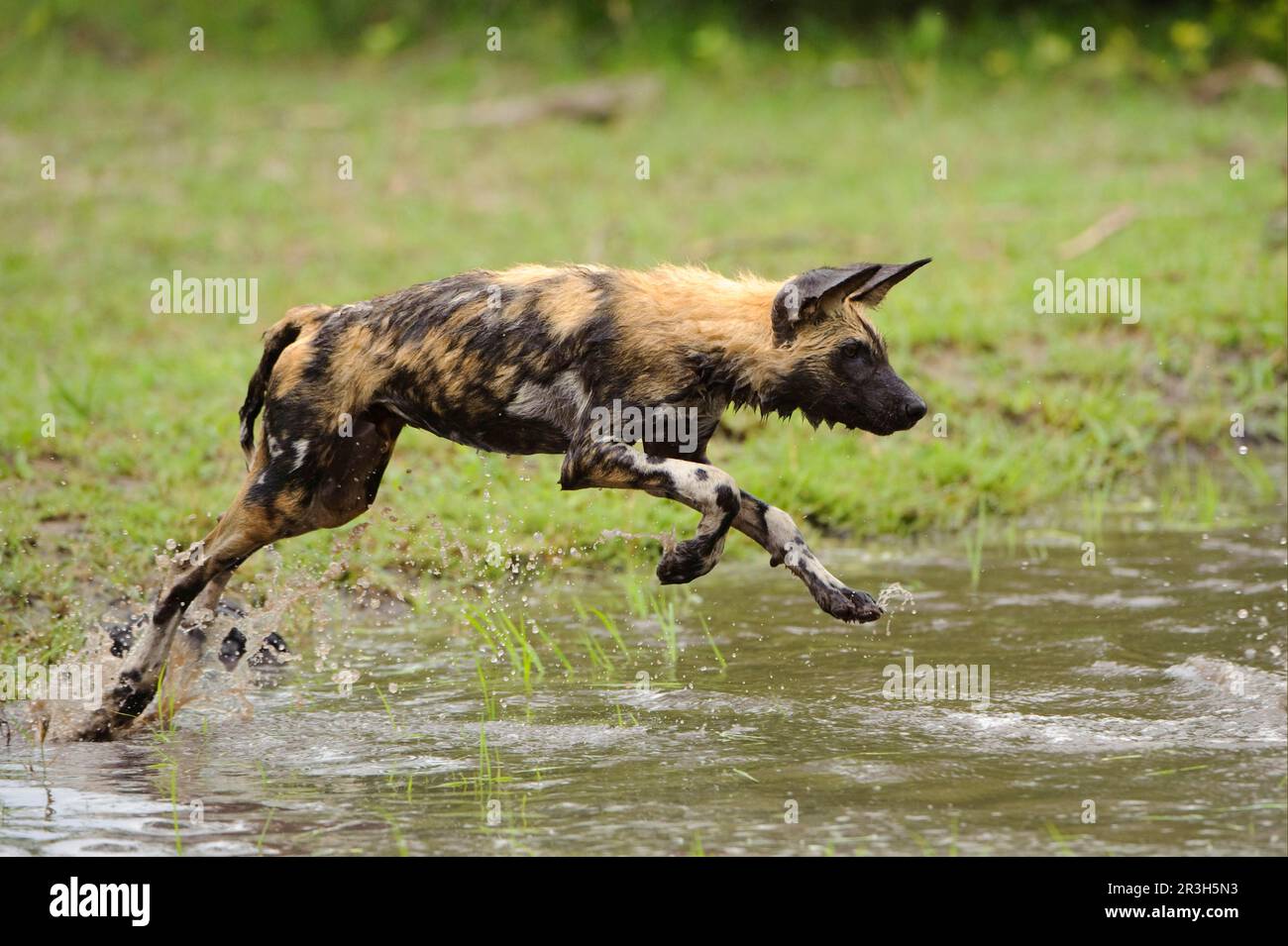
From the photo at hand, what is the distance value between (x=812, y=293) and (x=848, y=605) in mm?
993

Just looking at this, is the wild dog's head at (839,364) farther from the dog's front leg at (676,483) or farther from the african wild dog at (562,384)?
the dog's front leg at (676,483)

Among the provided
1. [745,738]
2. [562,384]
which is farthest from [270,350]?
[745,738]

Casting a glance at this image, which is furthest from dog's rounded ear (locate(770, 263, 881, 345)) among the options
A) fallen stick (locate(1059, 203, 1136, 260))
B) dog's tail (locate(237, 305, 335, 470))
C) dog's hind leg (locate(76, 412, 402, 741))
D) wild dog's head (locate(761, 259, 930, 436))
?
fallen stick (locate(1059, 203, 1136, 260))

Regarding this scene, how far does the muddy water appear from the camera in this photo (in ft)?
15.8

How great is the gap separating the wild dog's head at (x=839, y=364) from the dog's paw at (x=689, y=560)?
0.61 metres

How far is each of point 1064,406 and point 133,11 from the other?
40.3ft

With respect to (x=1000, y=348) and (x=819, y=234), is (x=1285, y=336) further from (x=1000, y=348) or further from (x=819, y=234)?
(x=819, y=234)

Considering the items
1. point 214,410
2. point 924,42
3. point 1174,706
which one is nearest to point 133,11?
point 924,42

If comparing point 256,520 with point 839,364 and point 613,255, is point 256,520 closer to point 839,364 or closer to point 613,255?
point 839,364

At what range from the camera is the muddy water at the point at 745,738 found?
4801 millimetres

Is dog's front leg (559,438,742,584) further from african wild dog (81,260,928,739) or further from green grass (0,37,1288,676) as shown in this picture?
green grass (0,37,1288,676)

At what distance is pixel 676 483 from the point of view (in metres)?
5.73

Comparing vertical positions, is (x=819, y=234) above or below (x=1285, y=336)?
above
